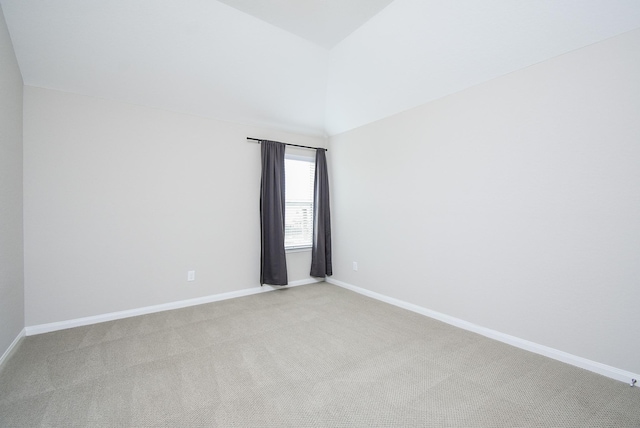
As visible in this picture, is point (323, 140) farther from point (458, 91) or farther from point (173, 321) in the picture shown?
point (173, 321)

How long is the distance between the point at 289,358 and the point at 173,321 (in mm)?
1490

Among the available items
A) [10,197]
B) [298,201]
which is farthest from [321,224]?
[10,197]

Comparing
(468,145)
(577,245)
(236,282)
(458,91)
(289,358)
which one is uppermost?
(458,91)

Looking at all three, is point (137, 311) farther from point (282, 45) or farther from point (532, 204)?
point (532, 204)

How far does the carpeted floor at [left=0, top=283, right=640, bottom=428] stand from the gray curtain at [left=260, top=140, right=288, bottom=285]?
3.62 feet

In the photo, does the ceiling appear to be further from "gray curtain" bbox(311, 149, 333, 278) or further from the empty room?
"gray curtain" bbox(311, 149, 333, 278)

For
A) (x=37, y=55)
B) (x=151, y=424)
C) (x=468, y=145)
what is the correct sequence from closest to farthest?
(x=151, y=424), (x=37, y=55), (x=468, y=145)

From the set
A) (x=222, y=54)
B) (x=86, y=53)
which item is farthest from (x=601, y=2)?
(x=86, y=53)

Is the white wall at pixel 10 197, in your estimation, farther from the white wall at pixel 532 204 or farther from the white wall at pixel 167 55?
the white wall at pixel 532 204

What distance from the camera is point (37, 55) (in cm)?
243

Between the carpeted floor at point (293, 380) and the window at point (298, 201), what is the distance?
1.69 meters

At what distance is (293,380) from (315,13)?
→ 3.13 metres

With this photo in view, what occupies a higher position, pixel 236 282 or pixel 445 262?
pixel 445 262

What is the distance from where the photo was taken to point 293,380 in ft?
6.23
